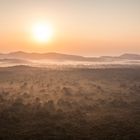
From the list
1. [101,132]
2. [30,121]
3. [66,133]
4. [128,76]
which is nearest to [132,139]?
[101,132]

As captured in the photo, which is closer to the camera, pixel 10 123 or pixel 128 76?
pixel 10 123

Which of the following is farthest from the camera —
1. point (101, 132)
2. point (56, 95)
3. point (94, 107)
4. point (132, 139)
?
point (56, 95)

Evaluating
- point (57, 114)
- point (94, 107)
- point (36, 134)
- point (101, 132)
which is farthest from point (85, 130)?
point (94, 107)

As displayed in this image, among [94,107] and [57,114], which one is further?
[94,107]

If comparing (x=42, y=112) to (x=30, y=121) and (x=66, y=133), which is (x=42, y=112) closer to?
(x=30, y=121)

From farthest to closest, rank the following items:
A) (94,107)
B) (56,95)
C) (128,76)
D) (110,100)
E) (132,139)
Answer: (128,76) < (56,95) < (110,100) < (94,107) < (132,139)

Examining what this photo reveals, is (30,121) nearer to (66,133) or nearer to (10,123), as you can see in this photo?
(10,123)

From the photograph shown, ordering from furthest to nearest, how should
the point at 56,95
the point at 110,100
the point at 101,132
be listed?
the point at 56,95, the point at 110,100, the point at 101,132

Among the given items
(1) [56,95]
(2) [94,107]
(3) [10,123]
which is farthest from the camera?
(1) [56,95]
